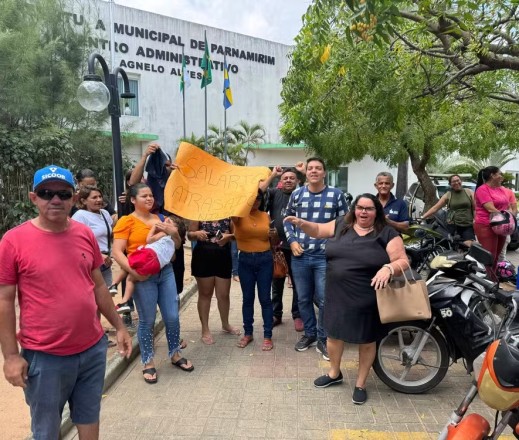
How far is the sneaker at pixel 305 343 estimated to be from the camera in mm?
4500

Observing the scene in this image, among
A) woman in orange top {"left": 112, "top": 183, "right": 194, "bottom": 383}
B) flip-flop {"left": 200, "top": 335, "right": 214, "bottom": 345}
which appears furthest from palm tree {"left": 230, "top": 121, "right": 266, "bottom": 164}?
woman in orange top {"left": 112, "top": 183, "right": 194, "bottom": 383}

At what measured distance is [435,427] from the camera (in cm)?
313

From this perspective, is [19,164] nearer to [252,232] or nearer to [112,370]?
[112,370]

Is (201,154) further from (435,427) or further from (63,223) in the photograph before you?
(435,427)

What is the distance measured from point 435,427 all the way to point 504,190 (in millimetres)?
3988

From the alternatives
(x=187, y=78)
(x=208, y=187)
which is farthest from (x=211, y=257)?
(x=187, y=78)

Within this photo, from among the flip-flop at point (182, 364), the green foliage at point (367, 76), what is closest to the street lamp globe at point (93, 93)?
the green foliage at point (367, 76)

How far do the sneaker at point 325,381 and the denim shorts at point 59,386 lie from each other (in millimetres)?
1936

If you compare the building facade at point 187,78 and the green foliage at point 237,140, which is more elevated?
the building facade at point 187,78

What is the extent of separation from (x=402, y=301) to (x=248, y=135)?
21320mm

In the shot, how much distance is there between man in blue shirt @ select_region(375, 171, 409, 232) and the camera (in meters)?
4.92

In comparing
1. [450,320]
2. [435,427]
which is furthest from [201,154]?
[435,427]

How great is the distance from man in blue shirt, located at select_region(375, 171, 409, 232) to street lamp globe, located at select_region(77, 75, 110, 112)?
3.40 m

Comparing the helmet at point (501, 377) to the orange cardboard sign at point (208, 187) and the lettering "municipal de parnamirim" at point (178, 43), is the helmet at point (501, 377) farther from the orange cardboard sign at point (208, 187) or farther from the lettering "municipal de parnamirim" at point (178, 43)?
Result: the lettering "municipal de parnamirim" at point (178, 43)
